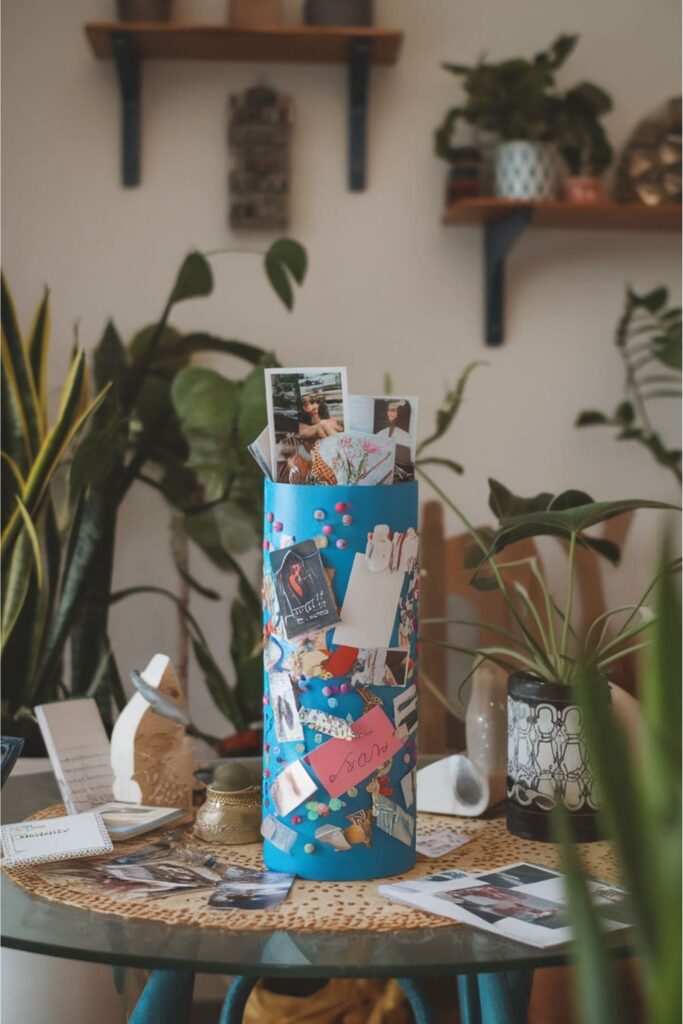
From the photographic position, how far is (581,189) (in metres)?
2.42

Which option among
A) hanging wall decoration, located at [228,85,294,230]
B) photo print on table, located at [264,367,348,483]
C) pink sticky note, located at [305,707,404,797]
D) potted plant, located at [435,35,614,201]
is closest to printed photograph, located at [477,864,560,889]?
pink sticky note, located at [305,707,404,797]

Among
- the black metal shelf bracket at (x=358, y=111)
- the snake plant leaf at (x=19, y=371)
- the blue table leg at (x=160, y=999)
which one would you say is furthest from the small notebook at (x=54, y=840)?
the black metal shelf bracket at (x=358, y=111)

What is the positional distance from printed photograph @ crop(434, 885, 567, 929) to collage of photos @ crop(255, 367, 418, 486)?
1.08ft

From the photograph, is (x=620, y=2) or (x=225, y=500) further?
(x=620, y=2)

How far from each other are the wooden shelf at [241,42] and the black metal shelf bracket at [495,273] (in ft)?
1.43

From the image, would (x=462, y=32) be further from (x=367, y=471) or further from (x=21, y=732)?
(x=367, y=471)

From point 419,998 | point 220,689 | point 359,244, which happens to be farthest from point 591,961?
point 359,244

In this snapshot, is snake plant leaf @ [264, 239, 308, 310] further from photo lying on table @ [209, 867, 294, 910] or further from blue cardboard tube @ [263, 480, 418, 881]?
photo lying on table @ [209, 867, 294, 910]

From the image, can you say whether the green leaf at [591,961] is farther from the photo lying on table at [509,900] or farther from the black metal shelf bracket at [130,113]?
the black metal shelf bracket at [130,113]

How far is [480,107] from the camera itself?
2396 millimetres

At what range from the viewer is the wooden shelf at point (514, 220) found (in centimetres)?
238

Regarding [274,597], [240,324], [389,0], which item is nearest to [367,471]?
[274,597]

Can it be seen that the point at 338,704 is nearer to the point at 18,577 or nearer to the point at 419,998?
the point at 419,998

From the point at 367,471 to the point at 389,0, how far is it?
193 centimetres
